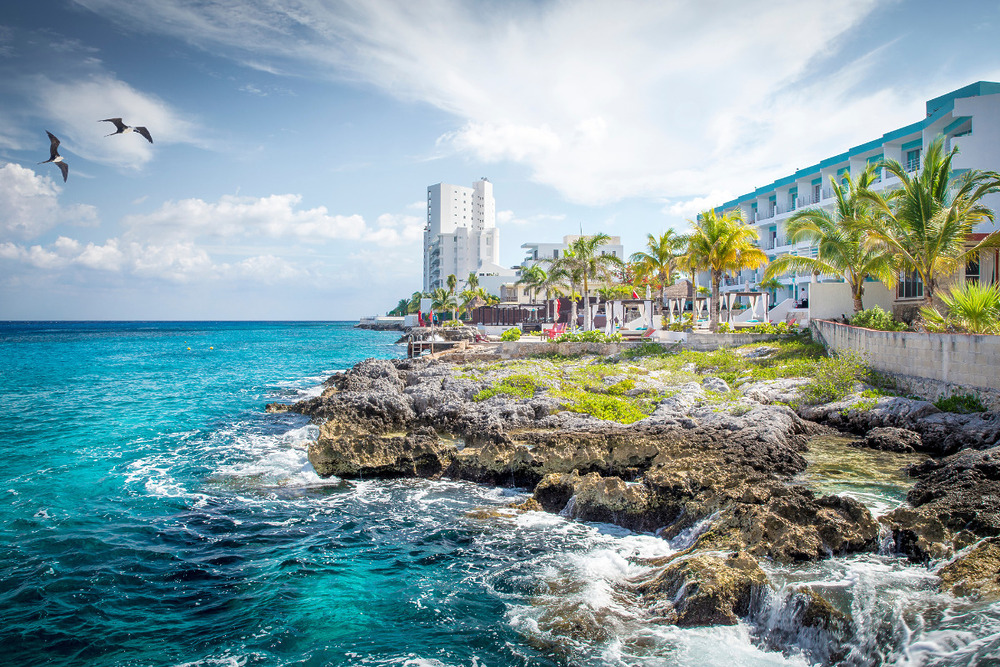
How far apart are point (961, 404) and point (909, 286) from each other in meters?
13.6

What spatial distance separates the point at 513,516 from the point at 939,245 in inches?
754

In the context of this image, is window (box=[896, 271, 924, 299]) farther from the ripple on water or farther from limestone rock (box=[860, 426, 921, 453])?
the ripple on water

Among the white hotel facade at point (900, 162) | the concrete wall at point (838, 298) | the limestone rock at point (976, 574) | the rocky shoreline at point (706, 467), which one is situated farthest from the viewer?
the white hotel facade at point (900, 162)

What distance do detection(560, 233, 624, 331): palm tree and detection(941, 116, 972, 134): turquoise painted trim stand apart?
68.8 feet

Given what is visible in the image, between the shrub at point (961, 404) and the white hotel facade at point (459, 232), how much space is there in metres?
100

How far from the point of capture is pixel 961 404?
1675 centimetres

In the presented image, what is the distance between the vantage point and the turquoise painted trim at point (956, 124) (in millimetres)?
33594

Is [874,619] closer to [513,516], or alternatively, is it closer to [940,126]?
[513,516]

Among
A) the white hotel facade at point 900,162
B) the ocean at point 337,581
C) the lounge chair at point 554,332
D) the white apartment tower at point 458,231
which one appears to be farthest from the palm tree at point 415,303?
the ocean at point 337,581

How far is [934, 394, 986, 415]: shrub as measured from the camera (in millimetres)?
16391

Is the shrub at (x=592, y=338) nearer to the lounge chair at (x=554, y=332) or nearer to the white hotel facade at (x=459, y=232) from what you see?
the lounge chair at (x=554, y=332)

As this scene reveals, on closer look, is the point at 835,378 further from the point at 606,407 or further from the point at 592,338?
the point at 592,338

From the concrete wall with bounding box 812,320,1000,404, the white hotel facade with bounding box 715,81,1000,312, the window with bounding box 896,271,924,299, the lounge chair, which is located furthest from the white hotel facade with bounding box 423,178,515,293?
the concrete wall with bounding box 812,320,1000,404

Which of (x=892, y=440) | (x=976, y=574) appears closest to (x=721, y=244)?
(x=892, y=440)
